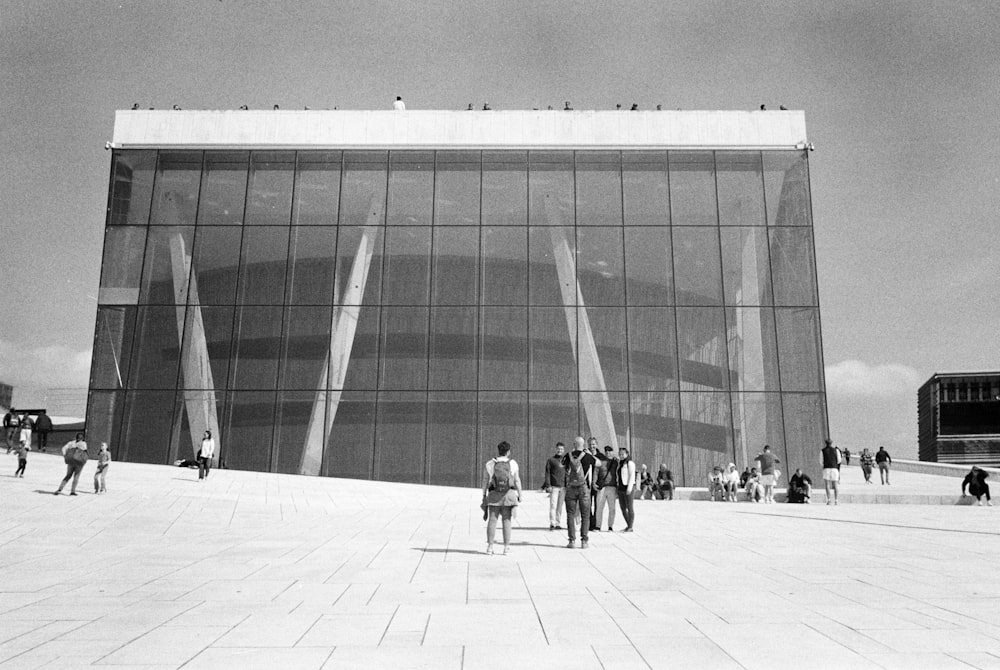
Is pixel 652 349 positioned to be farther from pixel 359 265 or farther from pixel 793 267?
pixel 359 265

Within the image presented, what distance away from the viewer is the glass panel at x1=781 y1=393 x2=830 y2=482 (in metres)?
32.4

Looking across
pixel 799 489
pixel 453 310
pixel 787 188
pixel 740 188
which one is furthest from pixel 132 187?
pixel 799 489

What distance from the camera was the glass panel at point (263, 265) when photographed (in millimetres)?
34281

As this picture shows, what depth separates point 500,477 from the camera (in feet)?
41.2

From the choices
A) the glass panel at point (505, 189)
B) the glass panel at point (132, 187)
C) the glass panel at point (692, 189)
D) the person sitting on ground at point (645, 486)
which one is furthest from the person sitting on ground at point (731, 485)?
the glass panel at point (132, 187)

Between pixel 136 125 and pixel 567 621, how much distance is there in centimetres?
3476

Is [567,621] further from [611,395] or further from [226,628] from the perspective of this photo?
[611,395]

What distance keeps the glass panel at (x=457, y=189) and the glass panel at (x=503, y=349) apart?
415 centimetres

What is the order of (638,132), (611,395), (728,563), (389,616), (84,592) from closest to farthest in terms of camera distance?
(389,616), (84,592), (728,563), (611,395), (638,132)

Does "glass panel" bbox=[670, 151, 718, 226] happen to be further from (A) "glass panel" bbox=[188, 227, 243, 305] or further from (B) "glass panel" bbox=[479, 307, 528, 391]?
(A) "glass panel" bbox=[188, 227, 243, 305]

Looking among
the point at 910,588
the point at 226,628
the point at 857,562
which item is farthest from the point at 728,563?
the point at 226,628

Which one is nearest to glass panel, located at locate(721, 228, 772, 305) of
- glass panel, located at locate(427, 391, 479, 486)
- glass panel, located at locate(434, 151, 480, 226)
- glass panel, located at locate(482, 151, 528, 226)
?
glass panel, located at locate(482, 151, 528, 226)

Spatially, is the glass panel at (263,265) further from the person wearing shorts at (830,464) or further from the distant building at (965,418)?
the distant building at (965,418)

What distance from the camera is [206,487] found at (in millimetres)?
24203
